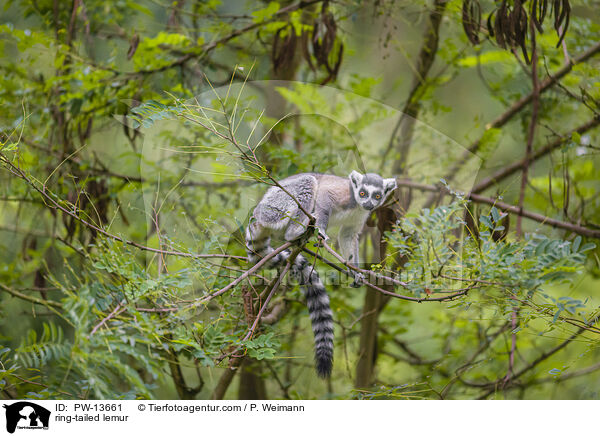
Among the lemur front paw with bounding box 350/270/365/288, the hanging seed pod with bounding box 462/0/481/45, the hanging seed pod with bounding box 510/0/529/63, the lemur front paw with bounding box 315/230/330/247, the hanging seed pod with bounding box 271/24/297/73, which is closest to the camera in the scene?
the lemur front paw with bounding box 315/230/330/247

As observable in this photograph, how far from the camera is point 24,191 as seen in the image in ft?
9.38

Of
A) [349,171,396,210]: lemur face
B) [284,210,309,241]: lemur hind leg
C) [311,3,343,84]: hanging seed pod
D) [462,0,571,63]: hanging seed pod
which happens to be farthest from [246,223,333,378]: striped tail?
[462,0,571,63]: hanging seed pod

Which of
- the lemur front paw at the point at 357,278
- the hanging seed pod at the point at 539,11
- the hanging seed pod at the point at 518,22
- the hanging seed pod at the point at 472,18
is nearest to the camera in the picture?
the lemur front paw at the point at 357,278

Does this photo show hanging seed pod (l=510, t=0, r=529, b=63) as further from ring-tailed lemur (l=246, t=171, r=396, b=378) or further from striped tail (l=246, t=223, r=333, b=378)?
striped tail (l=246, t=223, r=333, b=378)

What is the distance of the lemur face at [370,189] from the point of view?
1.82 metres

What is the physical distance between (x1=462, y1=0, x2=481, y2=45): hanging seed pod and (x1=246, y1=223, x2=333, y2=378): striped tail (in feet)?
5.38

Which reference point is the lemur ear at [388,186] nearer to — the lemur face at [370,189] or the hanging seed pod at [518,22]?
the lemur face at [370,189]

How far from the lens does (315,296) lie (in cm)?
198

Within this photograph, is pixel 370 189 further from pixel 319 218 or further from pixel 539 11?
pixel 539 11
